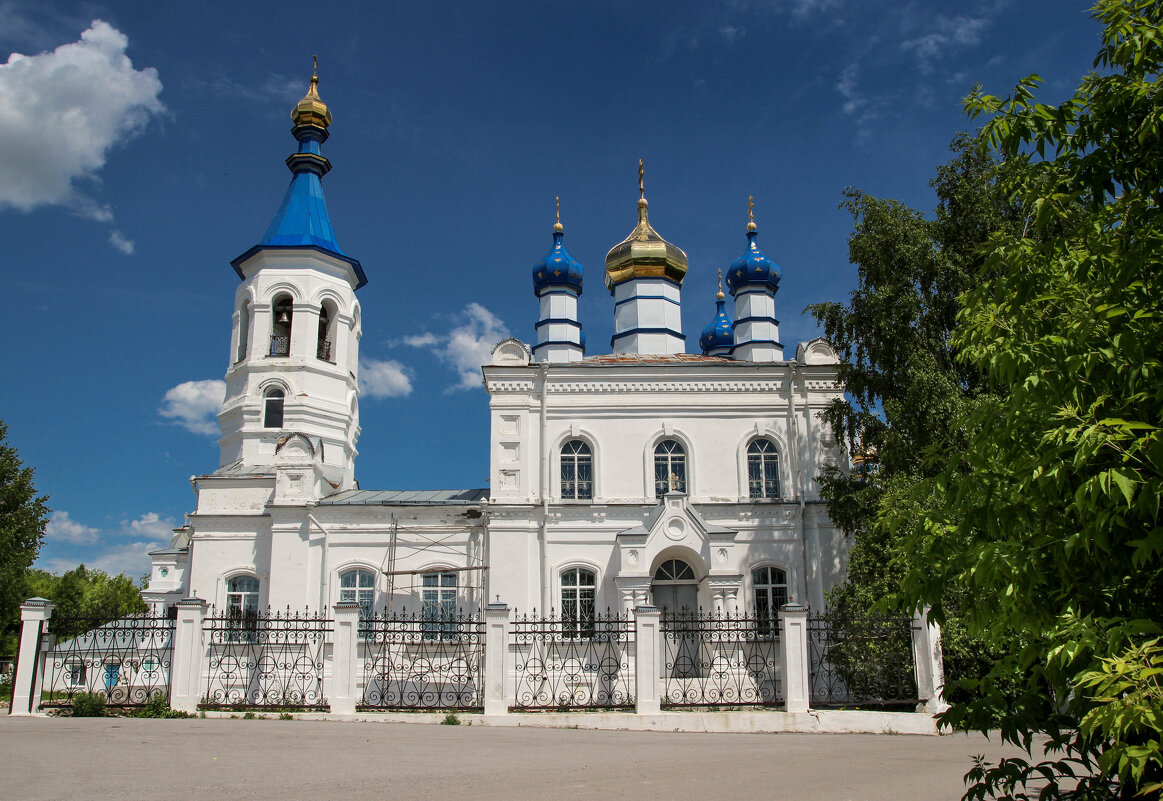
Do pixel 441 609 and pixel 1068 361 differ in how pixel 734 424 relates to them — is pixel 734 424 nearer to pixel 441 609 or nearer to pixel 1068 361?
pixel 441 609

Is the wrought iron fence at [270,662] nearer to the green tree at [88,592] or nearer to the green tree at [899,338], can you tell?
the green tree at [899,338]

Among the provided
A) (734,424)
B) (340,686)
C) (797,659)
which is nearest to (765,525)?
(734,424)

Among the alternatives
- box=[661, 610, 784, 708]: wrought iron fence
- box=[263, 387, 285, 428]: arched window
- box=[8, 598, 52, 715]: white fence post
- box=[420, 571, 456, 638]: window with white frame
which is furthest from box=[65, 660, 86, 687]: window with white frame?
box=[661, 610, 784, 708]: wrought iron fence

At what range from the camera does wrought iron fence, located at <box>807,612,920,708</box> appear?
12938 millimetres

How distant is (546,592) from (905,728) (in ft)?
27.5

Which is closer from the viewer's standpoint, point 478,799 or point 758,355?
point 478,799

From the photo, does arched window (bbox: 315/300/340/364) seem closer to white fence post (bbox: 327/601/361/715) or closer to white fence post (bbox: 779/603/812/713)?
white fence post (bbox: 327/601/361/715)

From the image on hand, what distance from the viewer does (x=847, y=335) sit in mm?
17984

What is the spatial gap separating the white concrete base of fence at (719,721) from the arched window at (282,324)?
1217 cm

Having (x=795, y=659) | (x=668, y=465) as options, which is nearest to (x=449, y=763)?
(x=795, y=659)

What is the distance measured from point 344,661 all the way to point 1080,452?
10760mm

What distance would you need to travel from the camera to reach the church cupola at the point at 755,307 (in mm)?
22328

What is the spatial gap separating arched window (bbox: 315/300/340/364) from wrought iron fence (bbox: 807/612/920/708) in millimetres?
14071

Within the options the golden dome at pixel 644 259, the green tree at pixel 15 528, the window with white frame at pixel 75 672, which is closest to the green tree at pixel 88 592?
the green tree at pixel 15 528
